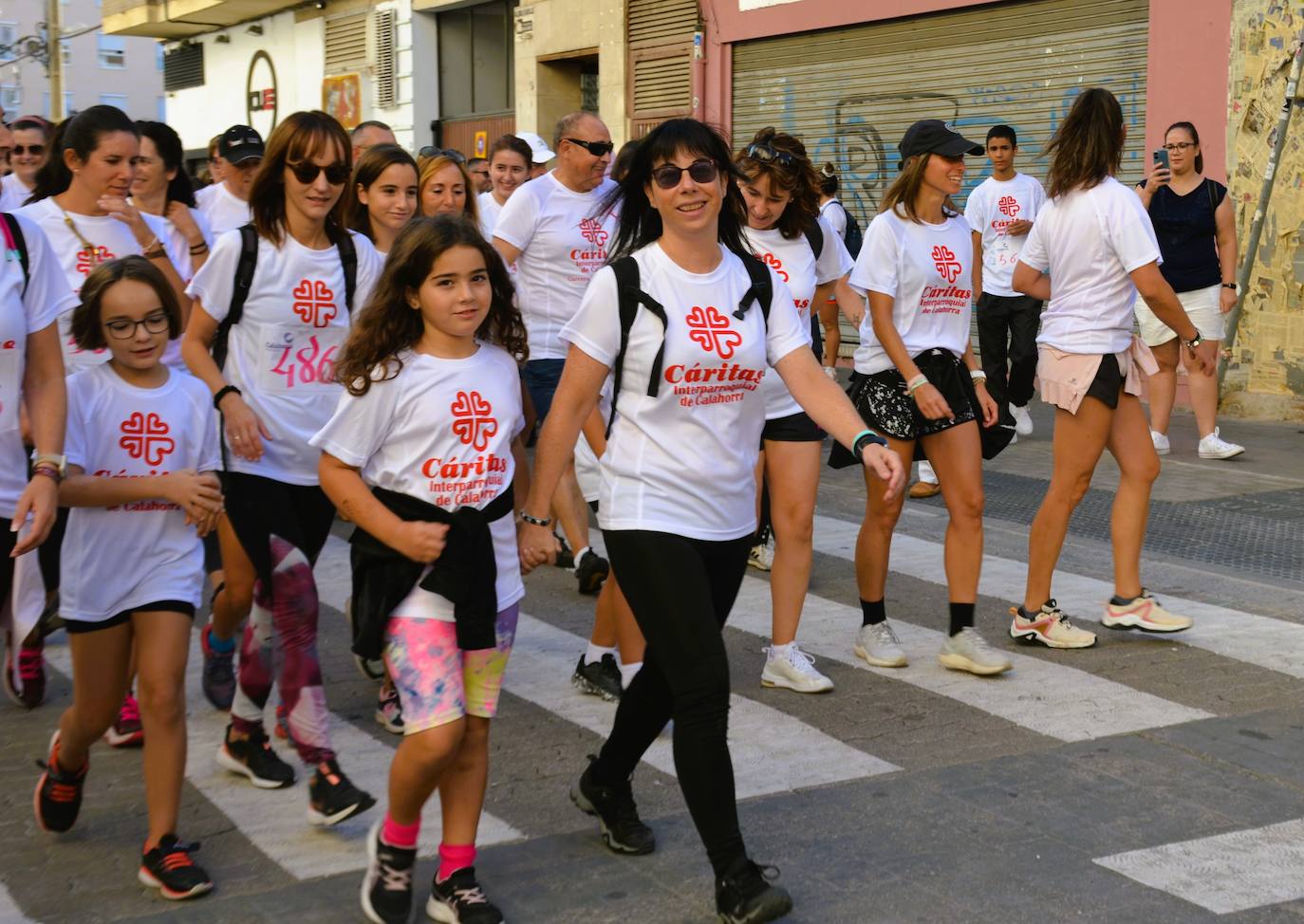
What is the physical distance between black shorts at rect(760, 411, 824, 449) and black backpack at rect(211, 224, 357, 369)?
1.60 metres

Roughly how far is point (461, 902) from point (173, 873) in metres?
0.75

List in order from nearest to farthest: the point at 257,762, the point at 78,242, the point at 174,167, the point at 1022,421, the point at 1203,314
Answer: the point at 257,762 < the point at 78,242 < the point at 174,167 < the point at 1203,314 < the point at 1022,421

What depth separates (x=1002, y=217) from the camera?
40.3 ft

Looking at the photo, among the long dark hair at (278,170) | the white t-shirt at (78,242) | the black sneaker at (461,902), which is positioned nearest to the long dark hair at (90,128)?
the white t-shirt at (78,242)

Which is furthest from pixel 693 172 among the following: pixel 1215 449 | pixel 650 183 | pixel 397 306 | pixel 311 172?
pixel 1215 449

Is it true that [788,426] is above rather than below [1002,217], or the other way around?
below

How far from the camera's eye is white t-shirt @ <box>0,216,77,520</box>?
4.29 meters

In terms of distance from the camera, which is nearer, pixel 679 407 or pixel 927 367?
pixel 679 407

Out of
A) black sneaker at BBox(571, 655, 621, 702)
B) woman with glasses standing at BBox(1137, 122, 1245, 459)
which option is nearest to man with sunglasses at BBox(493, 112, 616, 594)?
black sneaker at BBox(571, 655, 621, 702)

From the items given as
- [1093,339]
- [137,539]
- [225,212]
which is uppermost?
[225,212]

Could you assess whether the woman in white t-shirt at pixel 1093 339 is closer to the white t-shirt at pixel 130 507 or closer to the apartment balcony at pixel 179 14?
the white t-shirt at pixel 130 507

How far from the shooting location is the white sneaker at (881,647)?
6.29 m

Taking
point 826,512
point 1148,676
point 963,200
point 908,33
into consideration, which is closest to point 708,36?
point 908,33

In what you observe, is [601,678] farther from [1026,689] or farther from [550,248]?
[550,248]
